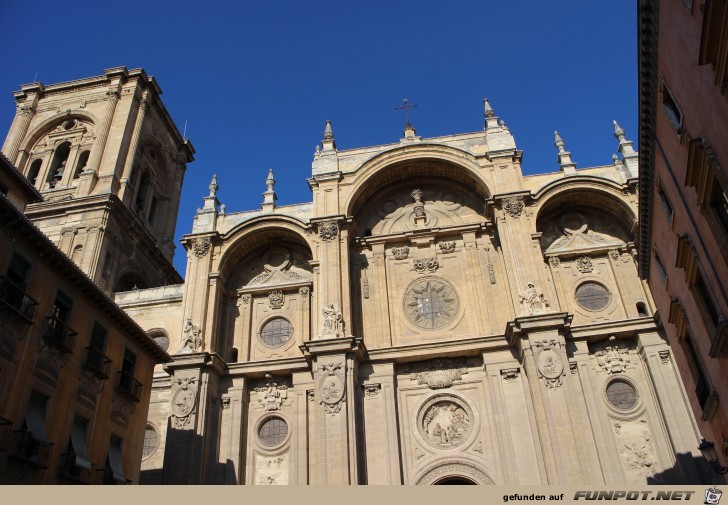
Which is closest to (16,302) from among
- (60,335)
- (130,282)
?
(60,335)

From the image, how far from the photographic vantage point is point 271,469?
2252 centimetres

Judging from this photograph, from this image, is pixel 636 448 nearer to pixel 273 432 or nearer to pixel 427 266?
pixel 427 266

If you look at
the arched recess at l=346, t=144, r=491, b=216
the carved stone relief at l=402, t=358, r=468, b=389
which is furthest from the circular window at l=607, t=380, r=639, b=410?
the arched recess at l=346, t=144, r=491, b=216

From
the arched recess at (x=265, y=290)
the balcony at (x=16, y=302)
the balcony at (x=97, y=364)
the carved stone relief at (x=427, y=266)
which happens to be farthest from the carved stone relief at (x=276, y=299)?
the balcony at (x=16, y=302)

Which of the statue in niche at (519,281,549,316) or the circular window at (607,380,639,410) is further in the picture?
the statue in niche at (519,281,549,316)

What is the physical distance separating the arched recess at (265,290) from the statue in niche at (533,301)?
29.5 ft

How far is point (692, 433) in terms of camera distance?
20.1 meters

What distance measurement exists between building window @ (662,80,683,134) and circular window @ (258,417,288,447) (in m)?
17.2

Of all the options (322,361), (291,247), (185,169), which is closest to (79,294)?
(322,361)

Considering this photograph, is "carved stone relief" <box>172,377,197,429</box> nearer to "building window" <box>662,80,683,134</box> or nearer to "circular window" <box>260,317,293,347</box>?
"circular window" <box>260,317,293,347</box>

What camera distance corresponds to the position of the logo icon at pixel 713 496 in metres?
12.3

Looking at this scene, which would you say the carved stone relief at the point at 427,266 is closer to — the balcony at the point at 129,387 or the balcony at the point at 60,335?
the balcony at the point at 129,387

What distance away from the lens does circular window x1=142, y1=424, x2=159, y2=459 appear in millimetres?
23969

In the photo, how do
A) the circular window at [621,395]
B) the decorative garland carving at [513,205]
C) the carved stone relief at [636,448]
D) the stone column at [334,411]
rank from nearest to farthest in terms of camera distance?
1. the stone column at [334,411]
2. the carved stone relief at [636,448]
3. the circular window at [621,395]
4. the decorative garland carving at [513,205]
